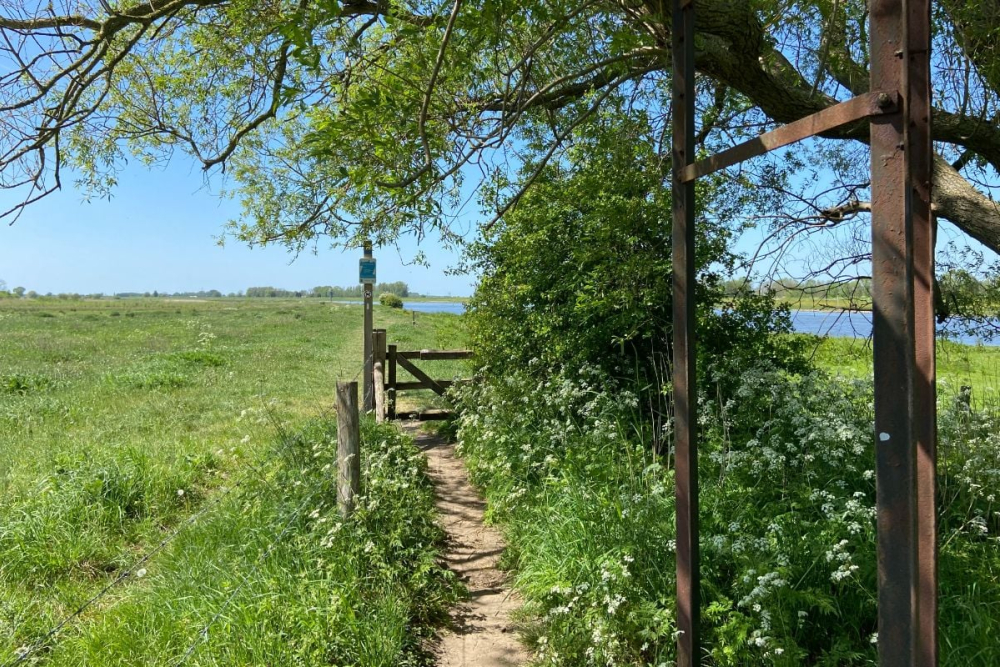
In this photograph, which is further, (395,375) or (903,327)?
(395,375)

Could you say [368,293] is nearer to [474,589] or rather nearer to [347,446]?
[347,446]

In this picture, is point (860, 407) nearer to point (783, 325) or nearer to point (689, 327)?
point (783, 325)

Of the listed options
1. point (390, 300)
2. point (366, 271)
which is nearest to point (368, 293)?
point (366, 271)

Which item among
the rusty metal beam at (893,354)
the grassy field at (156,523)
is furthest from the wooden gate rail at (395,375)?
the rusty metal beam at (893,354)

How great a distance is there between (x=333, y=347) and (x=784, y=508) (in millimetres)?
24439

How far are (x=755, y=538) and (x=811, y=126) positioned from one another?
2.48 m

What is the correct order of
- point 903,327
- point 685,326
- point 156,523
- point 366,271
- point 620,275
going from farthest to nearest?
point 366,271, point 620,275, point 156,523, point 685,326, point 903,327

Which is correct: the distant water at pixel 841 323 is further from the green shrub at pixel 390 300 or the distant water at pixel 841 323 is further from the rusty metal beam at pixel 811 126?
the green shrub at pixel 390 300

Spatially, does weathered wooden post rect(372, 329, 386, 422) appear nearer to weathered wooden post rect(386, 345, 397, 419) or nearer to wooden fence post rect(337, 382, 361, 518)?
weathered wooden post rect(386, 345, 397, 419)

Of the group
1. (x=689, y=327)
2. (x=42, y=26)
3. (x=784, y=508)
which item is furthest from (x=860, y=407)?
(x=42, y=26)

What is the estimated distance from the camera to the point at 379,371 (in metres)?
10.5

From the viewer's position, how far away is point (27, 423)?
8953mm

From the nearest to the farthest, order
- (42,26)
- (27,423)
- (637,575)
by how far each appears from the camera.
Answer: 1. (637,575)
2. (42,26)
3. (27,423)

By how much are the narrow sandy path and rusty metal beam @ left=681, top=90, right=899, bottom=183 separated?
311 centimetres
